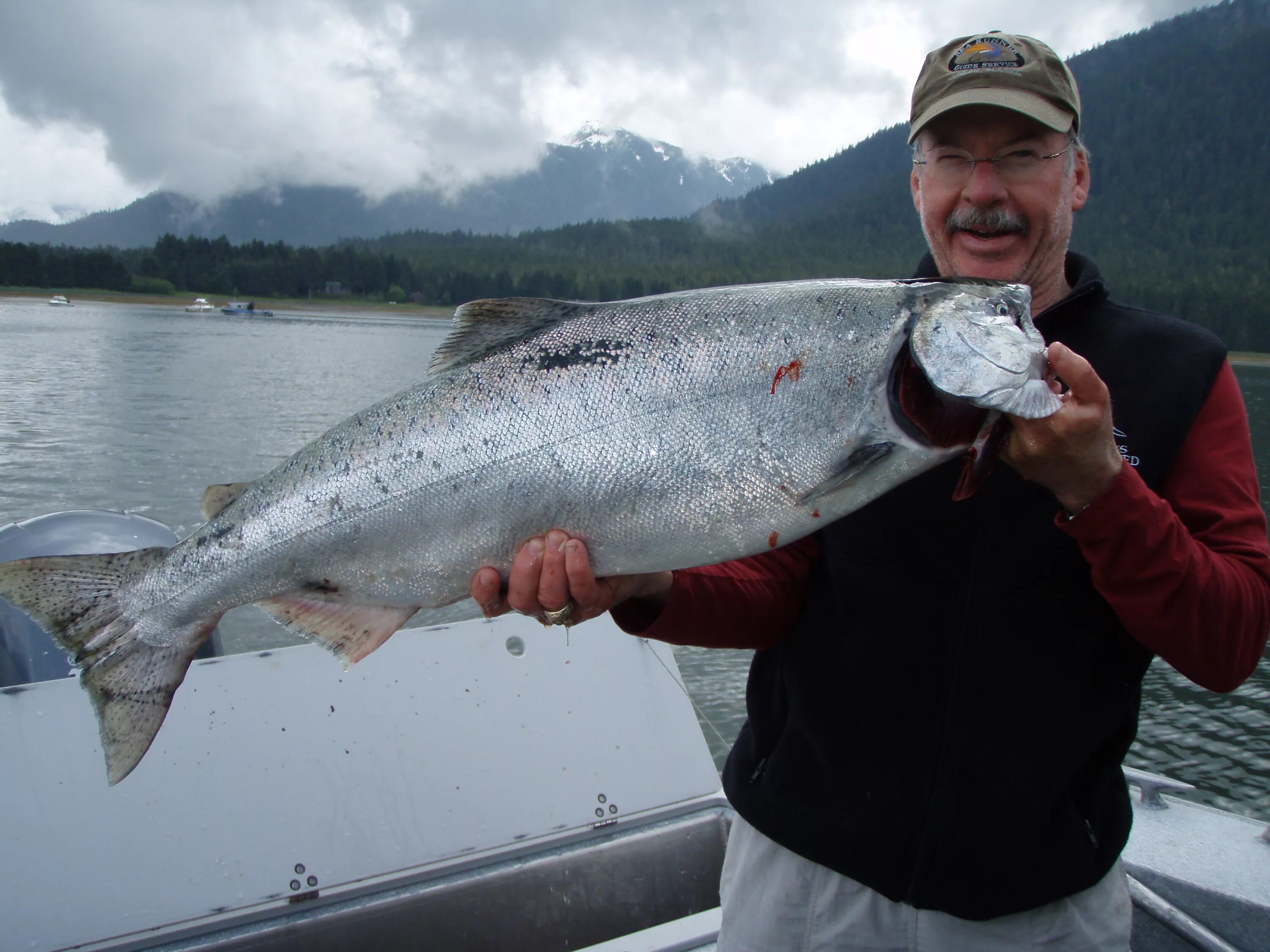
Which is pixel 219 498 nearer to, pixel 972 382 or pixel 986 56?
pixel 972 382

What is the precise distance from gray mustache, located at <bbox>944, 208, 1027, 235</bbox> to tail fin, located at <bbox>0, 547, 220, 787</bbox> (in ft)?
7.83

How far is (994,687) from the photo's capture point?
197 cm

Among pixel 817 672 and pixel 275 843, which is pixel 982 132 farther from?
pixel 275 843

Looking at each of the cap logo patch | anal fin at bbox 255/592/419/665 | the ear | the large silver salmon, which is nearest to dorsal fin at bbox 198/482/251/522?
the large silver salmon

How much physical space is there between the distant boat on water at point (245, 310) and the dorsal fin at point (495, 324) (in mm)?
87997

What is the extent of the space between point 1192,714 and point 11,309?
7971cm

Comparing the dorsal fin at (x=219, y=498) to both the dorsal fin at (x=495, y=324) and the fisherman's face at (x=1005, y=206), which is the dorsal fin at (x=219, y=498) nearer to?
the dorsal fin at (x=495, y=324)

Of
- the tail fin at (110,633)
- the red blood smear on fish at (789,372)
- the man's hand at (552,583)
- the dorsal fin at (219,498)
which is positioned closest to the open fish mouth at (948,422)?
the red blood smear on fish at (789,372)

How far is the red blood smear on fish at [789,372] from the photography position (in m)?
2.07

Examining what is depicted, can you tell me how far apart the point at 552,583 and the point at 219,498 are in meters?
1.11

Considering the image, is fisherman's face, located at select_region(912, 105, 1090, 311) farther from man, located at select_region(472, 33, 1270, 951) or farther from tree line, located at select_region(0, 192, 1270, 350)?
tree line, located at select_region(0, 192, 1270, 350)

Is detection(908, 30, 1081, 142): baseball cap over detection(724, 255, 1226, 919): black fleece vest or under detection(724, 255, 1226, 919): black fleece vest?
over

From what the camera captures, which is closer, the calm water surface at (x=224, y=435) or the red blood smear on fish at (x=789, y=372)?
the red blood smear on fish at (x=789, y=372)

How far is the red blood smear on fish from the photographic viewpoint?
6.81ft
